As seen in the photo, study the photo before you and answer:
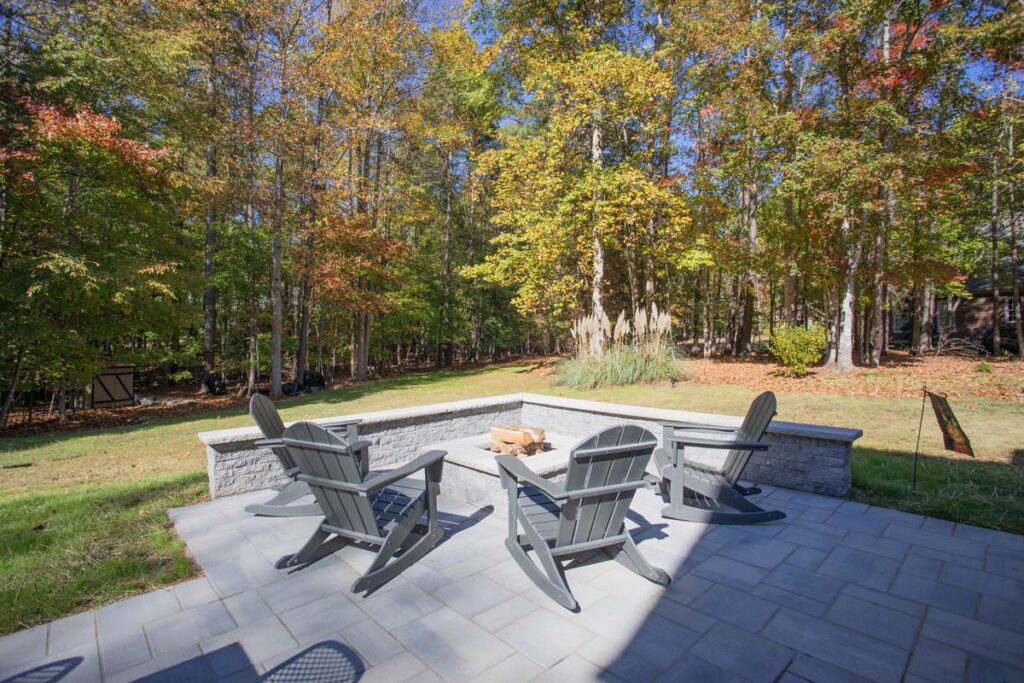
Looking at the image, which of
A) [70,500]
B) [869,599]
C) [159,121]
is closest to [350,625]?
[869,599]

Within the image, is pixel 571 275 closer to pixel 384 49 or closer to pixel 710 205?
pixel 710 205

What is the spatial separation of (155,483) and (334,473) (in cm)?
304

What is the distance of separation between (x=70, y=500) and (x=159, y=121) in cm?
1045

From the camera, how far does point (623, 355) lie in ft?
32.1

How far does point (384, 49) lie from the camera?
1308 centimetres

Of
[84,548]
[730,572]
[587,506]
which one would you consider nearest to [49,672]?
[84,548]

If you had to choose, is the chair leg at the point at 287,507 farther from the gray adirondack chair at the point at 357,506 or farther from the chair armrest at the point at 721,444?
the chair armrest at the point at 721,444

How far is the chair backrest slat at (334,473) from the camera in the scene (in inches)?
98.2

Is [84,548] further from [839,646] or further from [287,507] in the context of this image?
[839,646]

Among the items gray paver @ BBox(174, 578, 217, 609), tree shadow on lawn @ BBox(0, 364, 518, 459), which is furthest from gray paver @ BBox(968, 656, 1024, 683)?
tree shadow on lawn @ BBox(0, 364, 518, 459)

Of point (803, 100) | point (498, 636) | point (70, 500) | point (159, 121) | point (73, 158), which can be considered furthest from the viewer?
point (803, 100)

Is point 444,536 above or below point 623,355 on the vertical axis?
below

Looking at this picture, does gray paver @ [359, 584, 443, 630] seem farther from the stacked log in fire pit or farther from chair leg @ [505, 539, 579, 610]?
the stacked log in fire pit

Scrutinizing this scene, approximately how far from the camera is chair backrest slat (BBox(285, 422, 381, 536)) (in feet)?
8.18
